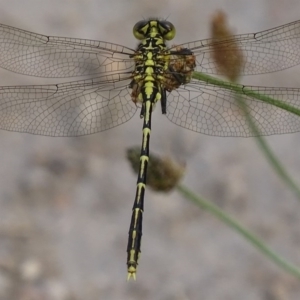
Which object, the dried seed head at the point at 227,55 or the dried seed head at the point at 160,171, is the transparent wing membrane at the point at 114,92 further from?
the dried seed head at the point at 160,171

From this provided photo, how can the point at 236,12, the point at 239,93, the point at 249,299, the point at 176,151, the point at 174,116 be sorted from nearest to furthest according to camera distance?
the point at 239,93 → the point at 174,116 → the point at 249,299 → the point at 176,151 → the point at 236,12

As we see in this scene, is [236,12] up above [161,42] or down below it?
above

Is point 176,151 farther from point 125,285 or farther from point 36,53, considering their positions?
point 36,53

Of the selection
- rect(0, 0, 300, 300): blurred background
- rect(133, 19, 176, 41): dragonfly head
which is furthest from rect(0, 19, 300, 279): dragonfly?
rect(0, 0, 300, 300): blurred background

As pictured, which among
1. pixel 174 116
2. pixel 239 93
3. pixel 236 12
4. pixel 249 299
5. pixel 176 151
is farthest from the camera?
pixel 236 12

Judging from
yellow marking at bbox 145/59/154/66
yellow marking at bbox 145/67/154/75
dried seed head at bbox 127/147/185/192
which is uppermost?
yellow marking at bbox 145/59/154/66

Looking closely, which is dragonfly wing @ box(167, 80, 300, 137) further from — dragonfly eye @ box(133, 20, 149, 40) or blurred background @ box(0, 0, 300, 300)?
blurred background @ box(0, 0, 300, 300)

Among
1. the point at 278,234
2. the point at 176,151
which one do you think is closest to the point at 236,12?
the point at 176,151
